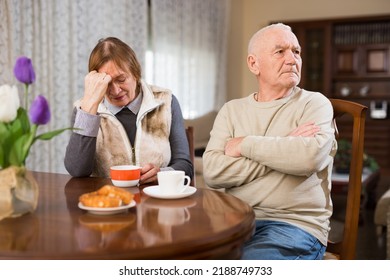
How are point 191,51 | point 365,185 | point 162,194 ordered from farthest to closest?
point 191,51 → point 365,185 → point 162,194

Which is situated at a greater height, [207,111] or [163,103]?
[163,103]

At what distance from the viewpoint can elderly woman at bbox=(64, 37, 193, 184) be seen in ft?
5.42

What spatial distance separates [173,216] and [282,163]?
18.7 inches

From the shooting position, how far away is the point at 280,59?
1566 mm

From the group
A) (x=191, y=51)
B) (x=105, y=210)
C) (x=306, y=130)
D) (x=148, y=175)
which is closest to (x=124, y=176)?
(x=148, y=175)

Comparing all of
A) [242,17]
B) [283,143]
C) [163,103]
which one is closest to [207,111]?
[242,17]

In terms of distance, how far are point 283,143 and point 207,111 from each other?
4951 mm

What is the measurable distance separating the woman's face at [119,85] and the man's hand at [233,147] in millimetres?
439

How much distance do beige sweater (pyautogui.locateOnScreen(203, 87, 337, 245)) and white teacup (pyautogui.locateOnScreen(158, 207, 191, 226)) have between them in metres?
0.42

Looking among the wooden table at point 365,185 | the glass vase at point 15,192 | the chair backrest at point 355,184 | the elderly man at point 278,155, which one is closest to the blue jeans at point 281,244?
the elderly man at point 278,155

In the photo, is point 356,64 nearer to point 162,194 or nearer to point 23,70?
point 162,194

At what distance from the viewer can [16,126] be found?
37.4 inches

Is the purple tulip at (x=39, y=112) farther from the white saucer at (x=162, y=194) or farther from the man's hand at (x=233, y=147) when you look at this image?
the man's hand at (x=233, y=147)
